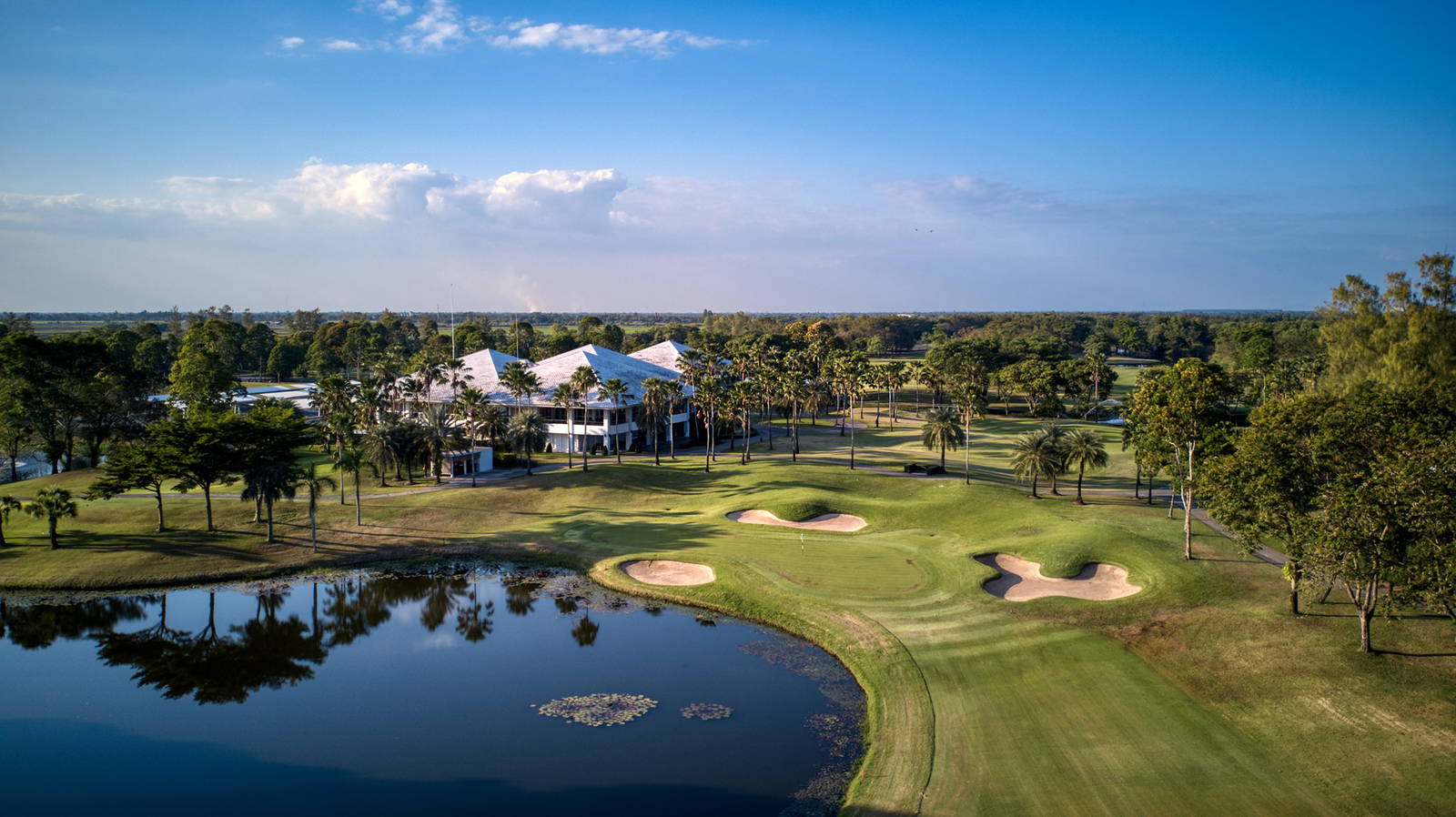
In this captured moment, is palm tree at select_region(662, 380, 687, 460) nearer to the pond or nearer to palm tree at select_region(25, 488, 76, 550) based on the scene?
the pond

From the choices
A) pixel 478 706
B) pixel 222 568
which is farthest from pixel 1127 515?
pixel 222 568

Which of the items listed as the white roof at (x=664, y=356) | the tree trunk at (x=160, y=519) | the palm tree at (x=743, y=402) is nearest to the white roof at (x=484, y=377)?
the white roof at (x=664, y=356)

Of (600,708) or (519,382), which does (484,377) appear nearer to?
(519,382)

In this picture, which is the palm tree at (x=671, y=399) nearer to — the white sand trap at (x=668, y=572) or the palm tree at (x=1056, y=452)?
the white sand trap at (x=668, y=572)

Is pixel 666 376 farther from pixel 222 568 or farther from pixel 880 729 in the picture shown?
pixel 880 729

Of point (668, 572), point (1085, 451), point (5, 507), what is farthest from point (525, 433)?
point (1085, 451)

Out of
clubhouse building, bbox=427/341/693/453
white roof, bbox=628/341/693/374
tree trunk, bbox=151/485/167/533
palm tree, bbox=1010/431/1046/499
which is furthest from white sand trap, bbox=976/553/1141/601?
white roof, bbox=628/341/693/374
